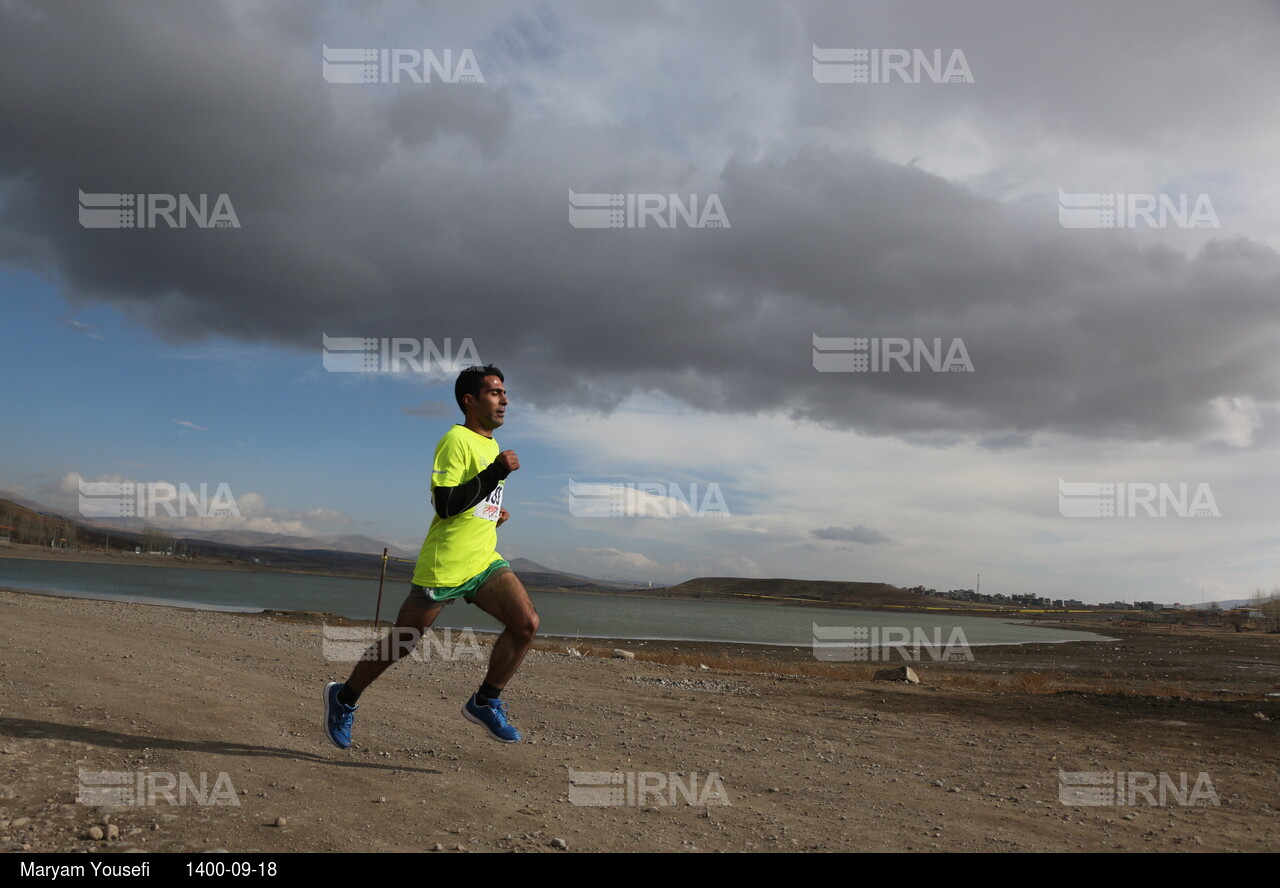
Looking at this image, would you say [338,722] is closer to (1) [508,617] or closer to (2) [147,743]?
(2) [147,743]

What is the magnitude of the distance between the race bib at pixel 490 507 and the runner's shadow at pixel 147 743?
1695 millimetres

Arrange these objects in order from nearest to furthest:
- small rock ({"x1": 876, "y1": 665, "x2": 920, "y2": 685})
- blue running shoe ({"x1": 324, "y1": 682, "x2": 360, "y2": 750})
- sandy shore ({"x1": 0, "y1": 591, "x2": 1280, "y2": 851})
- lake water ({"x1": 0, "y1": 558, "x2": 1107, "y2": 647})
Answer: sandy shore ({"x1": 0, "y1": 591, "x2": 1280, "y2": 851})
blue running shoe ({"x1": 324, "y1": 682, "x2": 360, "y2": 750})
small rock ({"x1": 876, "y1": 665, "x2": 920, "y2": 685})
lake water ({"x1": 0, "y1": 558, "x2": 1107, "y2": 647})

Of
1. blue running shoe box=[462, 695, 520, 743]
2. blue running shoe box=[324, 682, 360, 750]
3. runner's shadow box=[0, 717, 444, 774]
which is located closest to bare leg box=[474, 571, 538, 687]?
blue running shoe box=[462, 695, 520, 743]

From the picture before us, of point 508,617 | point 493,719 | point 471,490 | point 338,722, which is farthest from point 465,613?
point 471,490

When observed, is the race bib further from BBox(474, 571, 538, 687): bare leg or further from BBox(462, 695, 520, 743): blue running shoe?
BBox(462, 695, 520, 743): blue running shoe

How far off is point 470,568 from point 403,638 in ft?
2.02

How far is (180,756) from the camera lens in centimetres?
507

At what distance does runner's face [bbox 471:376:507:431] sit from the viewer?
5.65 metres

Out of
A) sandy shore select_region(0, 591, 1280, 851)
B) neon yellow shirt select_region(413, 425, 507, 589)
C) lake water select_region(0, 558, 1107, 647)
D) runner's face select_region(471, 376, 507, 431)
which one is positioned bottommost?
lake water select_region(0, 558, 1107, 647)

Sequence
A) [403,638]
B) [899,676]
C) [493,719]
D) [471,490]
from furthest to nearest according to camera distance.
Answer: [899,676], [493,719], [403,638], [471,490]

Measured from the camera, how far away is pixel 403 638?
5.22 m

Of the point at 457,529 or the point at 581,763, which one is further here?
the point at 581,763
